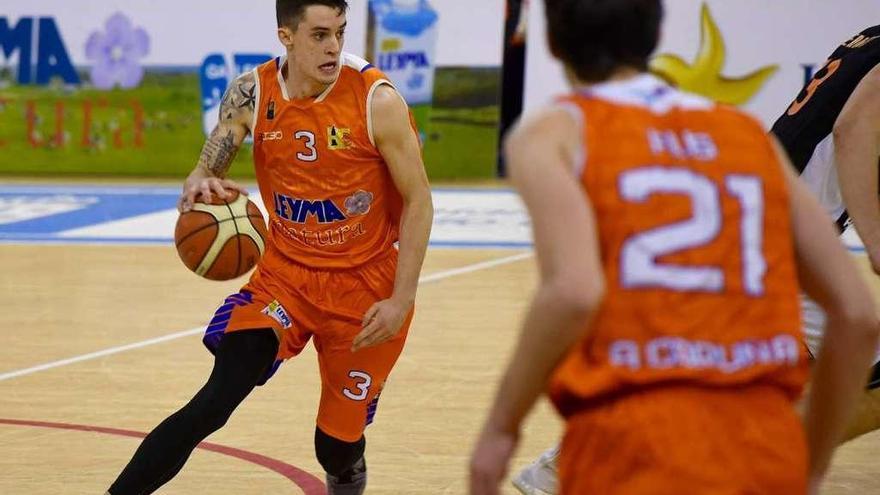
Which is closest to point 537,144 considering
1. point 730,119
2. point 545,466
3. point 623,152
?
point 623,152

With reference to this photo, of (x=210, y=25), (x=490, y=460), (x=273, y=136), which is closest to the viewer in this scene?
(x=490, y=460)

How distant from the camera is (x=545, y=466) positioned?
5.18 m

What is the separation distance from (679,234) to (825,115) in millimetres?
2230

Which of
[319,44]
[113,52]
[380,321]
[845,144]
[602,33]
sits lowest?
[113,52]

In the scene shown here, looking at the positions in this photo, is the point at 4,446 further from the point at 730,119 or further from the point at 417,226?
the point at 730,119

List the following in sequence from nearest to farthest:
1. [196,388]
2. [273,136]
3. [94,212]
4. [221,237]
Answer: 1. [273,136]
2. [221,237]
3. [196,388]
4. [94,212]

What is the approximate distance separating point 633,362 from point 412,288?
235 cm

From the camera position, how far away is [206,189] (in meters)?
4.59

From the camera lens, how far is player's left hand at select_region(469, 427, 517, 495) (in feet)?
7.22

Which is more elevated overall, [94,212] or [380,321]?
[380,321]

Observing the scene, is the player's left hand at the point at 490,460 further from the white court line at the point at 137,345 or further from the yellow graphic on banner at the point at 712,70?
the yellow graphic on banner at the point at 712,70

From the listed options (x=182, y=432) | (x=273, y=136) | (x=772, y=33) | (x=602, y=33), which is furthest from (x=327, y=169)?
(x=772, y=33)

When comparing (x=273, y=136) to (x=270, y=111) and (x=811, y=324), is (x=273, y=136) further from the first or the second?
(x=811, y=324)

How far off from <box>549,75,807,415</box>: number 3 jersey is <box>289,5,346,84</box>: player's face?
2477 millimetres
